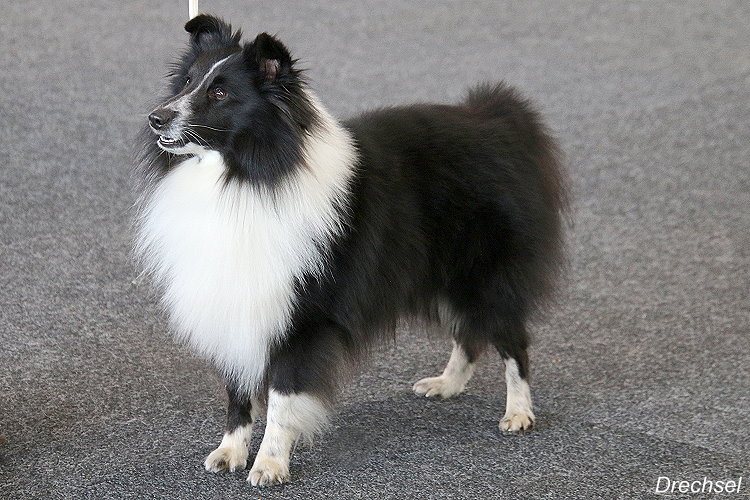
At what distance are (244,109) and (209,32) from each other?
0.30 m

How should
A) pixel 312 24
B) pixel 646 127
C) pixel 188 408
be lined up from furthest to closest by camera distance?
pixel 312 24, pixel 646 127, pixel 188 408

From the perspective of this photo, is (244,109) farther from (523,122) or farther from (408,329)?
(408,329)

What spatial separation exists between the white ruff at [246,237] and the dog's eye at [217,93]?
159 millimetres

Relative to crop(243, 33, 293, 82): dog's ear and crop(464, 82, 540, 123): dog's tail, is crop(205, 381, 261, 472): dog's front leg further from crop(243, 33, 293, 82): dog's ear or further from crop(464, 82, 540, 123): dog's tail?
crop(464, 82, 540, 123): dog's tail

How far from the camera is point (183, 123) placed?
2666 mm

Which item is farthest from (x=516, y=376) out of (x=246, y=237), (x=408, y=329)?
(x=246, y=237)

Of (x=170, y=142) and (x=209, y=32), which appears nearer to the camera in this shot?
(x=170, y=142)

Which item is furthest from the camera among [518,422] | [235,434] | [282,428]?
[518,422]

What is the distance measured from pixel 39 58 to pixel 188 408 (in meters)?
4.49

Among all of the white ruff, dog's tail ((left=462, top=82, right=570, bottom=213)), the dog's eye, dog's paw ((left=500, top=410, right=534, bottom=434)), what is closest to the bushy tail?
dog's tail ((left=462, top=82, right=570, bottom=213))

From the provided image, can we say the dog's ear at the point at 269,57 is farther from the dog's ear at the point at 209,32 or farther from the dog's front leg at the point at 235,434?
the dog's front leg at the point at 235,434

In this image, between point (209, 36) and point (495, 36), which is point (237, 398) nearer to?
point (209, 36)

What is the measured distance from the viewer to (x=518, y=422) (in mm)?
3254

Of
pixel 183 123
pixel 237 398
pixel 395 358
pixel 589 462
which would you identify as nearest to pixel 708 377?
pixel 589 462
